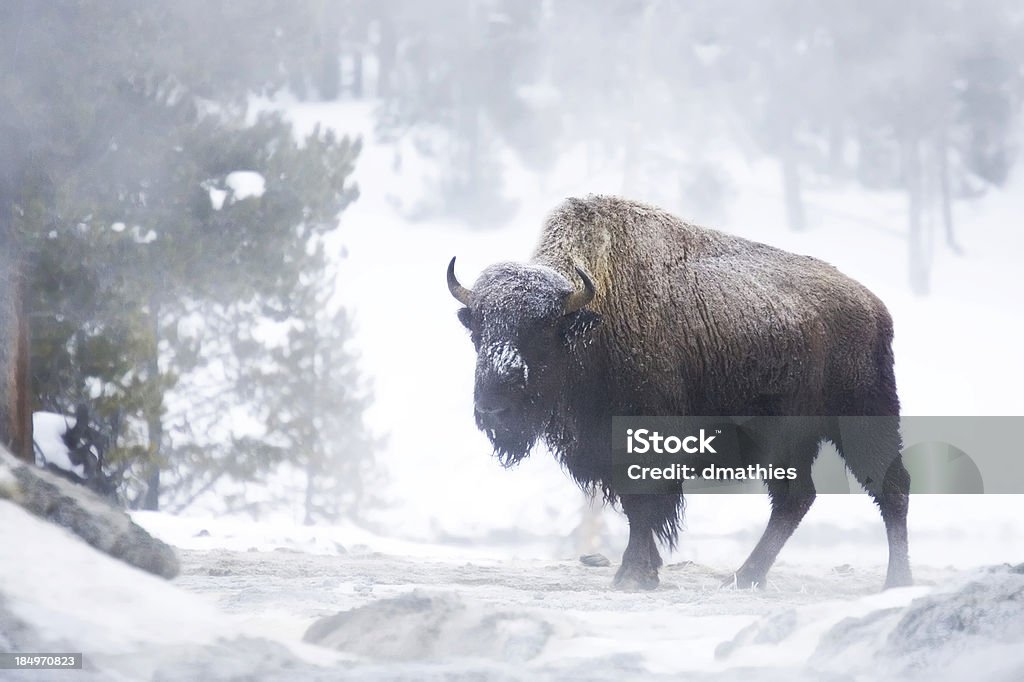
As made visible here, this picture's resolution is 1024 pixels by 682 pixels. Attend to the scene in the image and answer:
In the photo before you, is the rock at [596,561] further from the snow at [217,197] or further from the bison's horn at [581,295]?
the snow at [217,197]

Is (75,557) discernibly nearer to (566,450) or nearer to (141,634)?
(141,634)

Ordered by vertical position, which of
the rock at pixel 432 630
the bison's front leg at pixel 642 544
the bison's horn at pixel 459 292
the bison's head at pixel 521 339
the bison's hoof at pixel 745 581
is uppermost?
the bison's horn at pixel 459 292

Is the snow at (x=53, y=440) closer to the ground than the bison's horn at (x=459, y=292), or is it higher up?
closer to the ground

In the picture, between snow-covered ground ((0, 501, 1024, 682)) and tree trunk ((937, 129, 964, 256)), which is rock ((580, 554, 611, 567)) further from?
tree trunk ((937, 129, 964, 256))

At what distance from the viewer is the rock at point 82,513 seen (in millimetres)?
3805

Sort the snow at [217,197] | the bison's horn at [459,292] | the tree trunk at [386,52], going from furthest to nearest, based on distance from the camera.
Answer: the tree trunk at [386,52] < the snow at [217,197] < the bison's horn at [459,292]

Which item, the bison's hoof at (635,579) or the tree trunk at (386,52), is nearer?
the bison's hoof at (635,579)

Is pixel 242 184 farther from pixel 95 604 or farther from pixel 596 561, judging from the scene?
pixel 95 604

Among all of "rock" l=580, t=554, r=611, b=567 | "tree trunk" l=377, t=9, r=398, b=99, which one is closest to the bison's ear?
"rock" l=580, t=554, r=611, b=567

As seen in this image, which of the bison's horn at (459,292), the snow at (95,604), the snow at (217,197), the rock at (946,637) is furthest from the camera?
the snow at (217,197)

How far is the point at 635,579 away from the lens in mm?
4523

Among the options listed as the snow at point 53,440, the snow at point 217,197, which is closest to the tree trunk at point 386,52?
the snow at point 217,197

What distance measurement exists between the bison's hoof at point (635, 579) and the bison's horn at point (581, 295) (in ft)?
3.58

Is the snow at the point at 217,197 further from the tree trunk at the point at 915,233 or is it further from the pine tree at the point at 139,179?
the tree trunk at the point at 915,233
